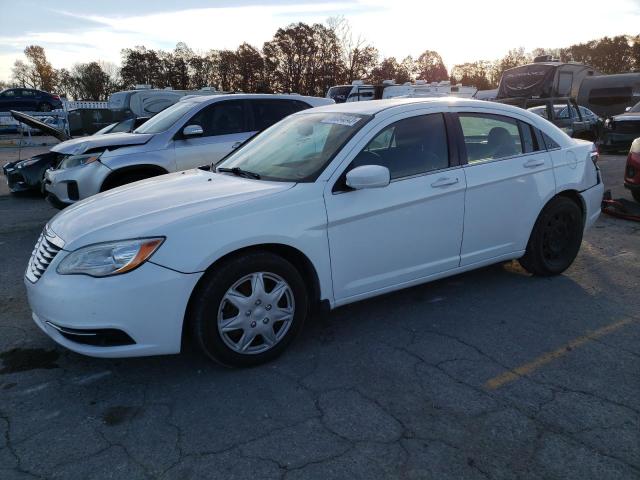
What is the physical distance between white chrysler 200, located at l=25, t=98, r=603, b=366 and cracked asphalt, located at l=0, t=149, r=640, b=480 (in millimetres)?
303

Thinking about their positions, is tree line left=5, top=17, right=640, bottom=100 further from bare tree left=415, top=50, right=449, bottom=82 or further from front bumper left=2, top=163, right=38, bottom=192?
front bumper left=2, top=163, right=38, bottom=192

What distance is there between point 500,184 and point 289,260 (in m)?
1.89

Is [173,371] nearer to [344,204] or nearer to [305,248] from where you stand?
[305,248]

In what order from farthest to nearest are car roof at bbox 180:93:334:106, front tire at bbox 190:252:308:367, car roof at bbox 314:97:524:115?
car roof at bbox 180:93:334:106 → car roof at bbox 314:97:524:115 → front tire at bbox 190:252:308:367

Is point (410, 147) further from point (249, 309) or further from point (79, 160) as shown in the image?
point (79, 160)

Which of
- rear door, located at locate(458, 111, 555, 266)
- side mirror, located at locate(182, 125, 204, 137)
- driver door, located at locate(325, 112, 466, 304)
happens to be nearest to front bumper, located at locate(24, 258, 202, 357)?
driver door, located at locate(325, 112, 466, 304)

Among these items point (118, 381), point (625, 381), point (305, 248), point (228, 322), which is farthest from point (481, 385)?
point (118, 381)

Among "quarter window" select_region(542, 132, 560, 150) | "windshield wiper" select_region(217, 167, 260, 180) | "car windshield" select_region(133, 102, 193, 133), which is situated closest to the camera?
"windshield wiper" select_region(217, 167, 260, 180)

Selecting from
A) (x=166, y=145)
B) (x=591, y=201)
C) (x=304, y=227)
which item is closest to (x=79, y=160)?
(x=166, y=145)

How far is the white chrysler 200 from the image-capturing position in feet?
9.48

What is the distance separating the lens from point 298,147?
3924 mm

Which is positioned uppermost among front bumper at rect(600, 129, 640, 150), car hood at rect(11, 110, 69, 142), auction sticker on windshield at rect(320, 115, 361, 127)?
car hood at rect(11, 110, 69, 142)

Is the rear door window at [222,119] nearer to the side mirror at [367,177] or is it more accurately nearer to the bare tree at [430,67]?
the side mirror at [367,177]

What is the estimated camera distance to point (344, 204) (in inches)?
134
